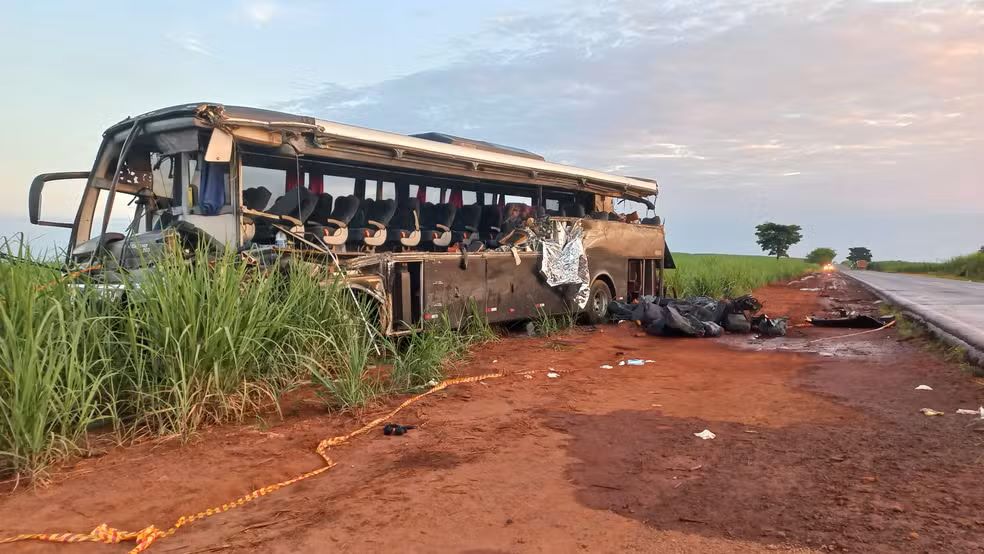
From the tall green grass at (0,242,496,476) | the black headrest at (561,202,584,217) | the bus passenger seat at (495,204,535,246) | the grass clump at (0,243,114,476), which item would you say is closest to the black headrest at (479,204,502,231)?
the bus passenger seat at (495,204,535,246)

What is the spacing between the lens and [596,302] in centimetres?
1326

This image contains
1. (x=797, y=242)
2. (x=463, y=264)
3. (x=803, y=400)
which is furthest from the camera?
(x=797, y=242)

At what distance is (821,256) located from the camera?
9525cm

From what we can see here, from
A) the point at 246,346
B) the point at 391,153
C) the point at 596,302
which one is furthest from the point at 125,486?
the point at 596,302

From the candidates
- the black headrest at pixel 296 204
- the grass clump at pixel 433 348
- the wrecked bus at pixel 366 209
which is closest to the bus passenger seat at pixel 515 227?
the wrecked bus at pixel 366 209

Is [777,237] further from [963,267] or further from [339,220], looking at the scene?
[339,220]

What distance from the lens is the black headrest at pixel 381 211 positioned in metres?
9.63

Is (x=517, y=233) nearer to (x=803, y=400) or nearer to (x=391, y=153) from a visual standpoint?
(x=391, y=153)

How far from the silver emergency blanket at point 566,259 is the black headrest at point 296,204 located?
4.41 m

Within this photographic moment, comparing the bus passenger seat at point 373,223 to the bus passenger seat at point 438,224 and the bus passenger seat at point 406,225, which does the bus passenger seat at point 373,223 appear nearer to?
the bus passenger seat at point 406,225

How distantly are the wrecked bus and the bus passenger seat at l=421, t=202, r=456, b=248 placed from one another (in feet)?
0.07

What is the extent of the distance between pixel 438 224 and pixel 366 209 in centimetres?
149

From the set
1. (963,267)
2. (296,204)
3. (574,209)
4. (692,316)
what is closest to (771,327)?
(692,316)

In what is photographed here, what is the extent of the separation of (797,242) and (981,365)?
246ft
